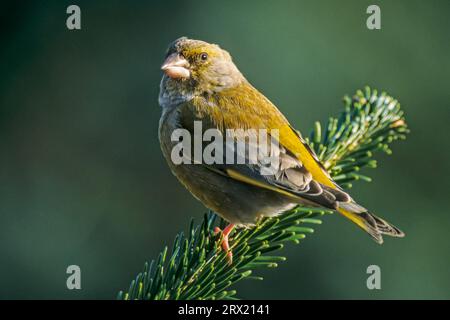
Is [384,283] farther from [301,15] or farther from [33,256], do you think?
[33,256]

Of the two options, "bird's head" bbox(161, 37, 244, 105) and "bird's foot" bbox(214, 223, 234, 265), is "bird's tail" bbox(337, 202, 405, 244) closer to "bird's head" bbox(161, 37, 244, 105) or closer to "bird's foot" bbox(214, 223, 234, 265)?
"bird's foot" bbox(214, 223, 234, 265)

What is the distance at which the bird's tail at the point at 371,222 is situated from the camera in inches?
130

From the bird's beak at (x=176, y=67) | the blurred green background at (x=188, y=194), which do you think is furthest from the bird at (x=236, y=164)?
the blurred green background at (x=188, y=194)

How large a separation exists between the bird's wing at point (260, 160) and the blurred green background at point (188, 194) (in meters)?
2.00

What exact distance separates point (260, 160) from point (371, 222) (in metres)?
0.68

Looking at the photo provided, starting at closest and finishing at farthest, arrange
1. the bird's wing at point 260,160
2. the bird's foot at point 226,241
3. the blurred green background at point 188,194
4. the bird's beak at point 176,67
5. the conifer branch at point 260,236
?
the conifer branch at point 260,236
the bird's foot at point 226,241
the bird's wing at point 260,160
the bird's beak at point 176,67
the blurred green background at point 188,194

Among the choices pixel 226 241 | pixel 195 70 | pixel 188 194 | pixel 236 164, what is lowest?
pixel 226 241

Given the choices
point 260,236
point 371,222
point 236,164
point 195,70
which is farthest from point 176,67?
point 371,222

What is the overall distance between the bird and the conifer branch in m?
0.09

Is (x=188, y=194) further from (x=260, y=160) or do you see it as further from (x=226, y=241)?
(x=226, y=241)

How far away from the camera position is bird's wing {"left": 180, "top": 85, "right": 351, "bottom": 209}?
3.41m

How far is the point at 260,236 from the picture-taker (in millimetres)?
3471

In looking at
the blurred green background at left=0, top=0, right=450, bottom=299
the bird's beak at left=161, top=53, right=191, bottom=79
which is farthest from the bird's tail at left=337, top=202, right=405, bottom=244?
the blurred green background at left=0, top=0, right=450, bottom=299

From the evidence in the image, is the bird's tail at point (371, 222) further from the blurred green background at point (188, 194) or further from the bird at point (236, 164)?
the blurred green background at point (188, 194)
